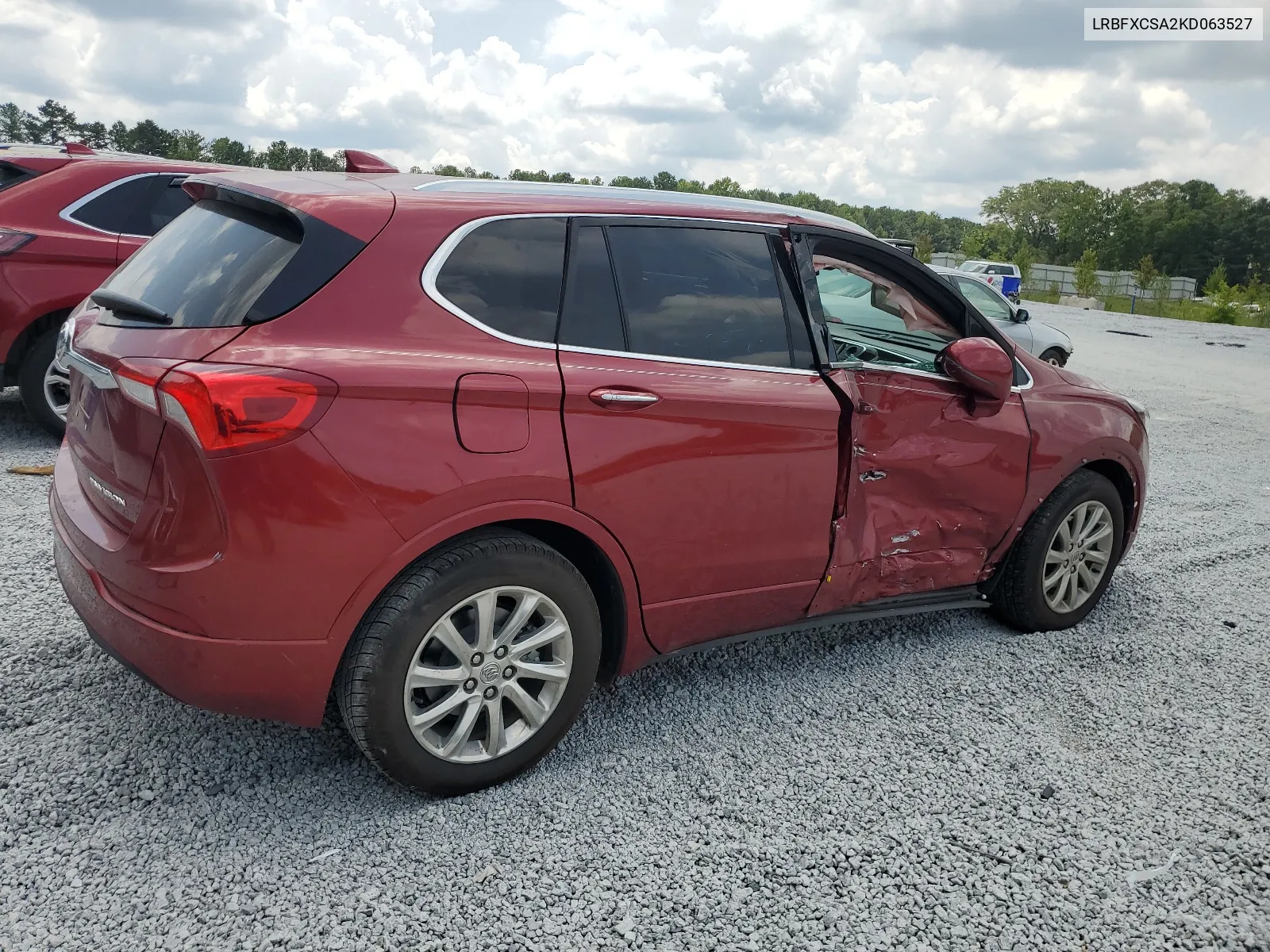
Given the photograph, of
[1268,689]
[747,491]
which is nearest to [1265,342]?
[1268,689]

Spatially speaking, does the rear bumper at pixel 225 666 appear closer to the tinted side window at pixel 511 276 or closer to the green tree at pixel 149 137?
the tinted side window at pixel 511 276

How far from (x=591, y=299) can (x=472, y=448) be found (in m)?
0.64

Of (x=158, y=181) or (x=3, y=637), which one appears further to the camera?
(x=158, y=181)

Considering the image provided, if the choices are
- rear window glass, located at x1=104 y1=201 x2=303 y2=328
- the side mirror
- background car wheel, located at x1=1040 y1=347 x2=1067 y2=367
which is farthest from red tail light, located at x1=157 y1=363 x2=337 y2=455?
background car wheel, located at x1=1040 y1=347 x2=1067 y2=367

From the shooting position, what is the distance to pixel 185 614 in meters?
2.49

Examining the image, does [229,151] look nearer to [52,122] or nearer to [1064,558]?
[52,122]

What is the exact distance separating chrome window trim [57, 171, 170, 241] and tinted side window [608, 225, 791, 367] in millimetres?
4671

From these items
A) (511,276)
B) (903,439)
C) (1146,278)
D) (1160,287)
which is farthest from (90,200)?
(1146,278)

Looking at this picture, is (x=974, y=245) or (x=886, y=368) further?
(x=974, y=245)

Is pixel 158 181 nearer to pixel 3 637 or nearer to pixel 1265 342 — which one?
pixel 3 637

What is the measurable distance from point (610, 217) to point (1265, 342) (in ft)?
101

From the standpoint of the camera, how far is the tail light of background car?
7.78ft

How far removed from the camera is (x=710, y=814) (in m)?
2.95

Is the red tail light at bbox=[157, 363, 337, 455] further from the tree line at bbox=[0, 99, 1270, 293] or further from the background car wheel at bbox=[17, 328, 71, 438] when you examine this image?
the tree line at bbox=[0, 99, 1270, 293]
